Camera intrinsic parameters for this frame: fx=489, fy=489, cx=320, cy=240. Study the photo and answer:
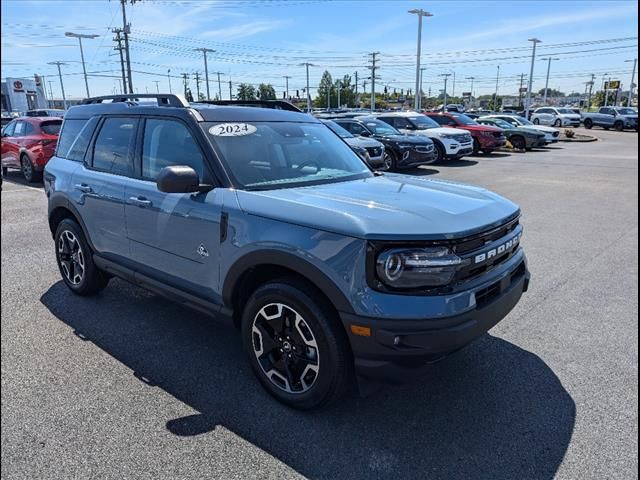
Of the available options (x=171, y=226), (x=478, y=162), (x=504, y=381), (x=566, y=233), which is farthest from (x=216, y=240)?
(x=478, y=162)

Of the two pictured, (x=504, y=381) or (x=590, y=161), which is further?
(x=590, y=161)

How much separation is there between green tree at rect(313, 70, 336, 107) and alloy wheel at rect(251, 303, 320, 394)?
9936 centimetres

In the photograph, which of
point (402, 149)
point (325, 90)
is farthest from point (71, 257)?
point (325, 90)

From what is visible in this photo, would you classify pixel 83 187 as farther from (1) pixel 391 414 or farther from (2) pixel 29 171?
(2) pixel 29 171

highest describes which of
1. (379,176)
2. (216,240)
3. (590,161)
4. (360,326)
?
(379,176)

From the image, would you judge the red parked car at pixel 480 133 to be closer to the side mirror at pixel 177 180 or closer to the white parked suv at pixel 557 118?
the side mirror at pixel 177 180

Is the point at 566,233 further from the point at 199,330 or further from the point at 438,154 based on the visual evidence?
the point at 438,154

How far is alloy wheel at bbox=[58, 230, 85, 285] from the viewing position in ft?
15.2

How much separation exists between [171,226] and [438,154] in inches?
594

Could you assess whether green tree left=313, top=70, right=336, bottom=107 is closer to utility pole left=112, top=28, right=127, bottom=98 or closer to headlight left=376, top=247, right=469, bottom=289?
utility pole left=112, top=28, right=127, bottom=98

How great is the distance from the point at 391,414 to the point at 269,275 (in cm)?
113

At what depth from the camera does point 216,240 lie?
3.18 metres

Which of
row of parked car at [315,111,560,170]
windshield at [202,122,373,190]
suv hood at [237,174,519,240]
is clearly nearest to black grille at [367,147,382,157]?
row of parked car at [315,111,560,170]

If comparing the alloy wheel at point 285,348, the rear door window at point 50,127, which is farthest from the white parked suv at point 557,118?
the alloy wheel at point 285,348
